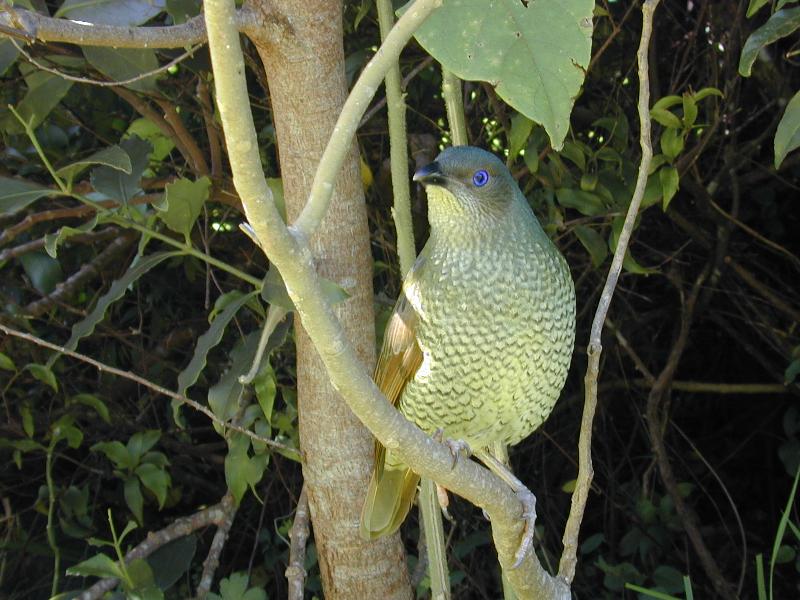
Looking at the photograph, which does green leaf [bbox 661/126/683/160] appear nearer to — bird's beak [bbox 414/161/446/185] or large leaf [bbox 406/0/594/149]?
bird's beak [bbox 414/161/446/185]

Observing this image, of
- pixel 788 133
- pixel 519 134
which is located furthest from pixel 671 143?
pixel 788 133

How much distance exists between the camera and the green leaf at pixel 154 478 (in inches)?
111

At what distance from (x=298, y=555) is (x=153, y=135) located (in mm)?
1091

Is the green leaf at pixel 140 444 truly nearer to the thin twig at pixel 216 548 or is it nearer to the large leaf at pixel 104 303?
the thin twig at pixel 216 548

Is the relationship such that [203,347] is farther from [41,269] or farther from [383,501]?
[41,269]

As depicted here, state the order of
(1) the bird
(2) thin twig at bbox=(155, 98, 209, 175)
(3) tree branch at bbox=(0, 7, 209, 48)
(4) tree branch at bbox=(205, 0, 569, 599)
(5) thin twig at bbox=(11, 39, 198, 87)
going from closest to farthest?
(4) tree branch at bbox=(205, 0, 569, 599) < (3) tree branch at bbox=(0, 7, 209, 48) < (5) thin twig at bbox=(11, 39, 198, 87) < (1) the bird < (2) thin twig at bbox=(155, 98, 209, 175)

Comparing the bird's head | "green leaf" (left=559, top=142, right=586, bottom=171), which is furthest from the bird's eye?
"green leaf" (left=559, top=142, right=586, bottom=171)

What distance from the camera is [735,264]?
3355mm

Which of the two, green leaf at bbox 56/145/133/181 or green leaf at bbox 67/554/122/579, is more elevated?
green leaf at bbox 56/145/133/181

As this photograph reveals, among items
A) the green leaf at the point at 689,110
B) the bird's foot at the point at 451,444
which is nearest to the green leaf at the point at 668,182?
the green leaf at the point at 689,110

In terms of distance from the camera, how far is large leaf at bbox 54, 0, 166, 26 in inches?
86.9

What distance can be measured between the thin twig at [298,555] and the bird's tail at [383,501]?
0.68ft

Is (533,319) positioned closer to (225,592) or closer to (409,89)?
(225,592)

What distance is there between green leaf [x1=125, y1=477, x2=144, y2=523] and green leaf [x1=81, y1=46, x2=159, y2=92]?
43.4 inches
